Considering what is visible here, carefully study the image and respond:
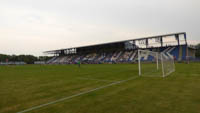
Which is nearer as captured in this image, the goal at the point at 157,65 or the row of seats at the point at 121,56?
the goal at the point at 157,65

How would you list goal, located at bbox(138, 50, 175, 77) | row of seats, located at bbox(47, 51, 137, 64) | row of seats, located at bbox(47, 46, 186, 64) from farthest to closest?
row of seats, located at bbox(47, 51, 137, 64) < row of seats, located at bbox(47, 46, 186, 64) < goal, located at bbox(138, 50, 175, 77)

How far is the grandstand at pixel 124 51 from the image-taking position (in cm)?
4472

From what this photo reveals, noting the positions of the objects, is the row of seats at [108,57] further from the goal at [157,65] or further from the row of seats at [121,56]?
the goal at [157,65]

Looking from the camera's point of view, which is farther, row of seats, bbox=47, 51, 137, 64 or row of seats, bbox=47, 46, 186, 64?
row of seats, bbox=47, 51, 137, 64

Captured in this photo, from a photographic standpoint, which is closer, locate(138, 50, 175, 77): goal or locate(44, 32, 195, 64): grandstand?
locate(138, 50, 175, 77): goal

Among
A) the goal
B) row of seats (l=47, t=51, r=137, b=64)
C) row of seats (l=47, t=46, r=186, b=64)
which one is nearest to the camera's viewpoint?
the goal

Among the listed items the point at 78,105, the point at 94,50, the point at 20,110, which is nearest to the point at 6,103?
the point at 20,110

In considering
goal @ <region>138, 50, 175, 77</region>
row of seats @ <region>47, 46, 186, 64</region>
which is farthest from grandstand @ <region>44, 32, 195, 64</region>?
goal @ <region>138, 50, 175, 77</region>

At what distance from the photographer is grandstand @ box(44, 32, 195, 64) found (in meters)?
44.7

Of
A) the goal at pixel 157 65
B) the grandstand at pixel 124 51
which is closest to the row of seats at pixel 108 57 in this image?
the grandstand at pixel 124 51

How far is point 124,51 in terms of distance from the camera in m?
59.7

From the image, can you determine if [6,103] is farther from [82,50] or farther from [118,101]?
[82,50]

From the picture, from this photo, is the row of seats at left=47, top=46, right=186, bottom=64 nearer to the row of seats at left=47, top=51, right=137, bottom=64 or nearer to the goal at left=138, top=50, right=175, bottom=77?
the row of seats at left=47, top=51, right=137, bottom=64

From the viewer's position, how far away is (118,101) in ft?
15.6
